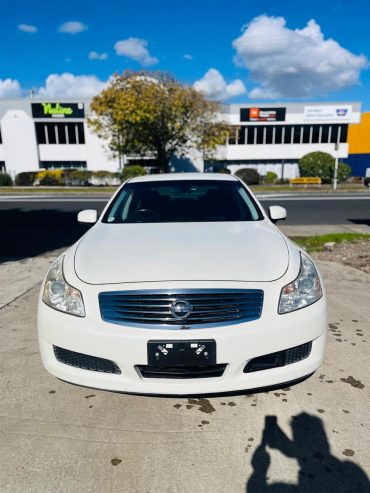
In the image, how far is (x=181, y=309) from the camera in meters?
2.06

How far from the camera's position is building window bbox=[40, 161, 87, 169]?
36219 mm

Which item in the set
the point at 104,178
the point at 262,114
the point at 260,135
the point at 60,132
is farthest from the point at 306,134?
the point at 60,132

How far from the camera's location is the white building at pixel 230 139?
115 ft

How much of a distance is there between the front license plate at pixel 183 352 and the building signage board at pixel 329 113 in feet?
132

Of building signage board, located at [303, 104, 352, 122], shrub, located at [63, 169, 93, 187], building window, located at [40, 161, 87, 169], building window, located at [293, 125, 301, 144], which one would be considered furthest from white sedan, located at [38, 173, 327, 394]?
building signage board, located at [303, 104, 352, 122]

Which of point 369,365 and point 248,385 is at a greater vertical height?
point 248,385

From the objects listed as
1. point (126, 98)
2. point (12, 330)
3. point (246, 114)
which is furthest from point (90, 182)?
point (12, 330)

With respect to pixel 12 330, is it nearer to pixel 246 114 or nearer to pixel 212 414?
pixel 212 414

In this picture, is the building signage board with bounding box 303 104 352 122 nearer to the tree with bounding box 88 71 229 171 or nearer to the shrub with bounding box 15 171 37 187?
the tree with bounding box 88 71 229 171

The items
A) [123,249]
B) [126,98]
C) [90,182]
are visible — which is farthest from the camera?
[90,182]

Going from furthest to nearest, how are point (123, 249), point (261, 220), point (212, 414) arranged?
point (261, 220) → point (123, 249) → point (212, 414)

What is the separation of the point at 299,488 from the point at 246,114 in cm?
3902

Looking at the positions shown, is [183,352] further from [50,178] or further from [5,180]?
[5,180]

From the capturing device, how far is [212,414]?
2357mm
